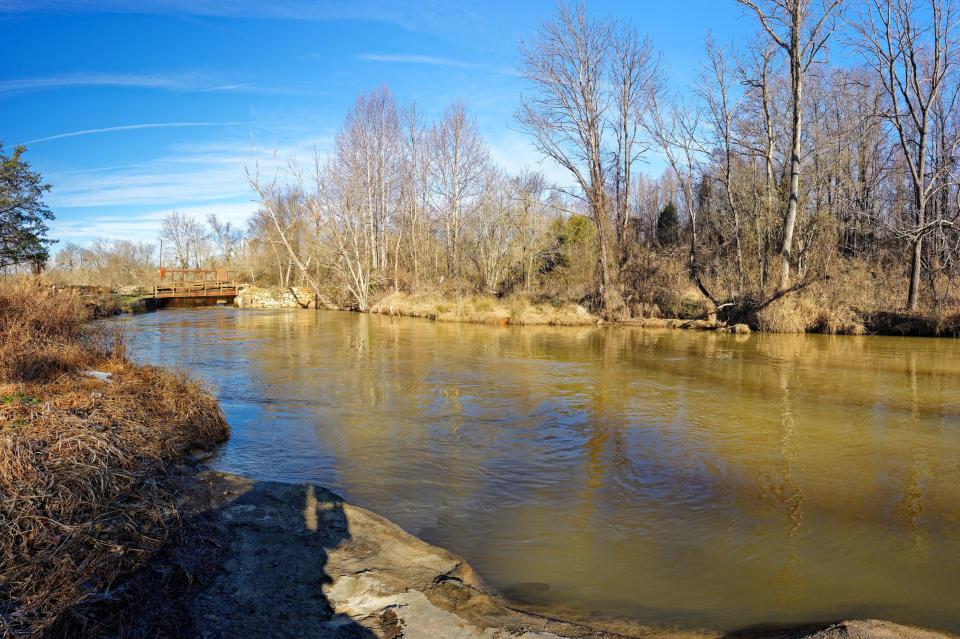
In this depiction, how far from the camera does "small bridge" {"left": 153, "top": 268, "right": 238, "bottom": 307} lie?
43.2 metres

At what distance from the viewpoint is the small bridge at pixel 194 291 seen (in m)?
43.2

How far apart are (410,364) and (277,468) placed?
8.42m

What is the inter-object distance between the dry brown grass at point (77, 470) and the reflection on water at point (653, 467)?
1.16 m

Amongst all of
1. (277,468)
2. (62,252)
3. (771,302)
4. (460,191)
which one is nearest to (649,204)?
(460,191)

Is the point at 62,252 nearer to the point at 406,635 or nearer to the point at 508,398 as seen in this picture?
the point at 508,398

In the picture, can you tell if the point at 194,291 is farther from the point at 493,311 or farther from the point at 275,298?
the point at 493,311

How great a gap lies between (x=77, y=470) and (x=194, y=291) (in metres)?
46.2

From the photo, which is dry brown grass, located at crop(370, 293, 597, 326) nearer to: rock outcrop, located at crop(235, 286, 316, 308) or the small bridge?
rock outcrop, located at crop(235, 286, 316, 308)

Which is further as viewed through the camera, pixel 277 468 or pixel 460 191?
pixel 460 191

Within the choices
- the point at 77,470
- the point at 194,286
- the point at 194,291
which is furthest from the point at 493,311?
the point at 194,286

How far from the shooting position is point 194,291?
151 feet

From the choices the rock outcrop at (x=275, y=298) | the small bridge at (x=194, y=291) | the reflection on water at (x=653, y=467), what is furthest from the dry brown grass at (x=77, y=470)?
the small bridge at (x=194, y=291)

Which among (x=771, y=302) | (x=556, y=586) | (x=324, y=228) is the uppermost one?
(x=324, y=228)

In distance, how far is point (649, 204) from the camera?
204 feet
